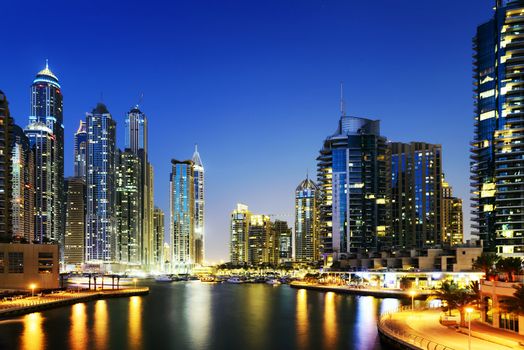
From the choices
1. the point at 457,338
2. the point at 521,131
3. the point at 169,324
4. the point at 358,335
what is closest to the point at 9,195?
the point at 169,324

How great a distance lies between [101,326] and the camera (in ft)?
308

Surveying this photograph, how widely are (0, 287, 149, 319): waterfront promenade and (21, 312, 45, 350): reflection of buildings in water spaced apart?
2.81m

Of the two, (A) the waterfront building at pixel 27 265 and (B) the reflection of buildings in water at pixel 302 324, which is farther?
(A) the waterfront building at pixel 27 265

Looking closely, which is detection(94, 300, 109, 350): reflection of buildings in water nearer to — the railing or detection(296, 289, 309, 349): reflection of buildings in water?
detection(296, 289, 309, 349): reflection of buildings in water

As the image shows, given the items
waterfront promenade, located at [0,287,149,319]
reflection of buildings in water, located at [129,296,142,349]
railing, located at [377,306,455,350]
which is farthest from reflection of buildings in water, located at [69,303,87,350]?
railing, located at [377,306,455,350]

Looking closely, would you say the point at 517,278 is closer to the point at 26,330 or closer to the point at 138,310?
the point at 26,330

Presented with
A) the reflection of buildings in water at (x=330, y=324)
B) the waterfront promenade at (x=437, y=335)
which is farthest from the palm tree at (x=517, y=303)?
the reflection of buildings in water at (x=330, y=324)

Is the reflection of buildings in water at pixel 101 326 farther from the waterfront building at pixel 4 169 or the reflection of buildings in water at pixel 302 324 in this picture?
the waterfront building at pixel 4 169

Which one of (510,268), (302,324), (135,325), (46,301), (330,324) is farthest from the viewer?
(46,301)

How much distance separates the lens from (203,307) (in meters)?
134

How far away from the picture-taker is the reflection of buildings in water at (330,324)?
7869 centimetres

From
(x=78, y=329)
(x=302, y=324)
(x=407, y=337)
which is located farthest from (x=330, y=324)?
(x=78, y=329)

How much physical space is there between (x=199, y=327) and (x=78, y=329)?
17.9 m

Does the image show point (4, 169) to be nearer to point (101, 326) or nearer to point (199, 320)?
point (199, 320)
